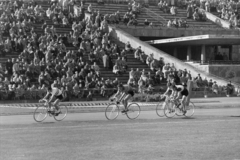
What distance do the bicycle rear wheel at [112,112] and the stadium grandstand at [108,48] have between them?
6.91 m

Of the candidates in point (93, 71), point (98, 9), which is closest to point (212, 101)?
point (93, 71)

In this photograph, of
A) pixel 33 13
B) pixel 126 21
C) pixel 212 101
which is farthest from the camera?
pixel 126 21

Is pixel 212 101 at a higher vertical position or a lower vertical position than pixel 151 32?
lower

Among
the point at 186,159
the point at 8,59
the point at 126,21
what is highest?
the point at 126,21

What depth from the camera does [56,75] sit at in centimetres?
3588

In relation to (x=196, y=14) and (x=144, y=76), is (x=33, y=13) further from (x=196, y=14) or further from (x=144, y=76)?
(x=196, y=14)

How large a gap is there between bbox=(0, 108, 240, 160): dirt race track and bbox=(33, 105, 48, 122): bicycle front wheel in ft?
1.03

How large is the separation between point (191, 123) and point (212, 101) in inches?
509

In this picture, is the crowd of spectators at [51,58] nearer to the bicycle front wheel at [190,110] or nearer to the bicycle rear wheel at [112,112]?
the bicycle rear wheel at [112,112]

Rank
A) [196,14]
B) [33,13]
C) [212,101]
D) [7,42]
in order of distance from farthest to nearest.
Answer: [196,14] < [33,13] < [7,42] < [212,101]

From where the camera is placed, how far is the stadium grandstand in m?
35.5

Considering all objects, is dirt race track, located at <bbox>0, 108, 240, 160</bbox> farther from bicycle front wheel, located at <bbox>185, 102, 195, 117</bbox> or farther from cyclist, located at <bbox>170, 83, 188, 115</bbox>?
cyclist, located at <bbox>170, 83, 188, 115</bbox>

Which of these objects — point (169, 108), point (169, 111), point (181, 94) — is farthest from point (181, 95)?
point (169, 111)

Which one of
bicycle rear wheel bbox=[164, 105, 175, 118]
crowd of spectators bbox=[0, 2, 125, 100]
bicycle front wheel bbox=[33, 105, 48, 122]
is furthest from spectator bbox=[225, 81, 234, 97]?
bicycle front wheel bbox=[33, 105, 48, 122]
